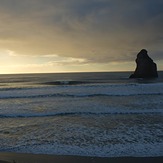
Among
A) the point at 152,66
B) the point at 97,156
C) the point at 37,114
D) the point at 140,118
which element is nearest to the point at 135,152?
the point at 97,156

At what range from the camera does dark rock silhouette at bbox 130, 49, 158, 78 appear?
73.9m

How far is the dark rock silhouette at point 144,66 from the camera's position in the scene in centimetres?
7387

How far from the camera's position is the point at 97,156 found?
25.7ft

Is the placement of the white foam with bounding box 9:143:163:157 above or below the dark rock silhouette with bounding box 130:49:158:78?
below

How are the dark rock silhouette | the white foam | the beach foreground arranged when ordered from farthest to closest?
the dark rock silhouette
the white foam
the beach foreground

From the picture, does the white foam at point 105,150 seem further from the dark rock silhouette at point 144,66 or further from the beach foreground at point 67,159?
the dark rock silhouette at point 144,66

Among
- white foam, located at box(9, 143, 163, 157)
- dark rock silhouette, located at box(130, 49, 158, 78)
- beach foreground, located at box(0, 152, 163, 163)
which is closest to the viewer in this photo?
beach foreground, located at box(0, 152, 163, 163)

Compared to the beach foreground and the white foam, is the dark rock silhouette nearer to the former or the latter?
the white foam

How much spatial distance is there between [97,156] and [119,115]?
7.70 meters

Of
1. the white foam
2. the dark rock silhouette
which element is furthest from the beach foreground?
the dark rock silhouette

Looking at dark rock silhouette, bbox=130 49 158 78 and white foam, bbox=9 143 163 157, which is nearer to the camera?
white foam, bbox=9 143 163 157

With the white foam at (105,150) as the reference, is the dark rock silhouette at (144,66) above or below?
above

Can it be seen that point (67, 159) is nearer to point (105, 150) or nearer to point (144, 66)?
point (105, 150)

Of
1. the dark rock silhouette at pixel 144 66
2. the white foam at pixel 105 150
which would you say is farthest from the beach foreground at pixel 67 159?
the dark rock silhouette at pixel 144 66
